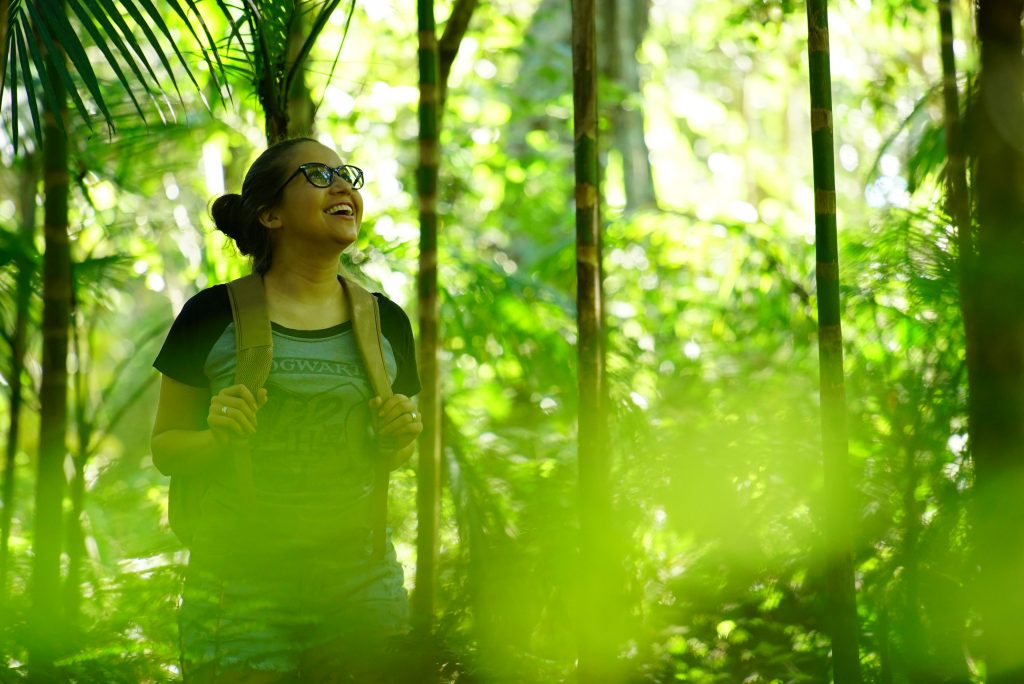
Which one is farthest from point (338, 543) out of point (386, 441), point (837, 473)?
point (837, 473)

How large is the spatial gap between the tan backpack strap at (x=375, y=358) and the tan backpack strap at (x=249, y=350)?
20cm

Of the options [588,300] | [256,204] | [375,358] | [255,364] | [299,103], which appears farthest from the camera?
[299,103]

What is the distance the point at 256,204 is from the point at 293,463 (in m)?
0.60

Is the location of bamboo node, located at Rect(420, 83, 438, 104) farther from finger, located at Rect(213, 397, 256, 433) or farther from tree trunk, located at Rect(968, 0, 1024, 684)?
tree trunk, located at Rect(968, 0, 1024, 684)

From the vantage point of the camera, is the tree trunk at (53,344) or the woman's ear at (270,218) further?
the tree trunk at (53,344)

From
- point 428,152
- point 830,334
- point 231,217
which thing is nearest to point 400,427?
point 231,217

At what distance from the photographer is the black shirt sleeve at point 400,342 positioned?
7.96 ft

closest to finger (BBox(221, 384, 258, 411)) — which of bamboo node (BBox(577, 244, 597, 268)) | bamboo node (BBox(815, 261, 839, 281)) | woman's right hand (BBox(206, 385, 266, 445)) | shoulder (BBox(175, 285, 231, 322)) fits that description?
woman's right hand (BBox(206, 385, 266, 445))

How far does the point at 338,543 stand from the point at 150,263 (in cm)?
389

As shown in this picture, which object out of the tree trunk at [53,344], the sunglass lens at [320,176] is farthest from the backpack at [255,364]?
the tree trunk at [53,344]

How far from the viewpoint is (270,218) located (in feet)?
7.67

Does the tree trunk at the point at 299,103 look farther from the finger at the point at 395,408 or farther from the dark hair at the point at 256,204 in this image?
the finger at the point at 395,408

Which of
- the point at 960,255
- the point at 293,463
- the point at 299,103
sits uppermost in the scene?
the point at 299,103

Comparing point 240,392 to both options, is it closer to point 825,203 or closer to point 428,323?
point 428,323
